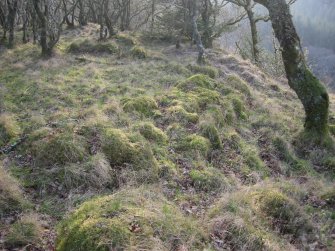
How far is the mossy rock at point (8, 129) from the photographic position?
8.64 metres

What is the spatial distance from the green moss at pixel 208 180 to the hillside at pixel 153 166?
27 millimetres

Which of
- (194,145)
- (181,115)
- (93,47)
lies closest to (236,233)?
(194,145)

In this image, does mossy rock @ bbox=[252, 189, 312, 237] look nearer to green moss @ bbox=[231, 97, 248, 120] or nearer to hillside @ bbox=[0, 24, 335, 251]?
hillside @ bbox=[0, 24, 335, 251]

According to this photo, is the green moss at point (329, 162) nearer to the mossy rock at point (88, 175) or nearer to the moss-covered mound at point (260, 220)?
the moss-covered mound at point (260, 220)

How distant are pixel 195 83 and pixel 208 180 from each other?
230 inches

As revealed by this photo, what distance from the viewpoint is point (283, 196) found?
6.69 meters

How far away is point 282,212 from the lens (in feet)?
21.3

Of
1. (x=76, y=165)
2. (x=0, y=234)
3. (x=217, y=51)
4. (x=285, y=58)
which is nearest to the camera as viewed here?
(x=0, y=234)

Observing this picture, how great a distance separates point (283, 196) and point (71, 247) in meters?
3.74

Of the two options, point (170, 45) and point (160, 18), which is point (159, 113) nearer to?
point (170, 45)

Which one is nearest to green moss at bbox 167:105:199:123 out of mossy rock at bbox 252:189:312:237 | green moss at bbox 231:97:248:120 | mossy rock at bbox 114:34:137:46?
green moss at bbox 231:97:248:120

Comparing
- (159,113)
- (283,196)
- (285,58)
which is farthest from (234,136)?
(283,196)

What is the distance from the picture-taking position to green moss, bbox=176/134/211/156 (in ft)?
29.1

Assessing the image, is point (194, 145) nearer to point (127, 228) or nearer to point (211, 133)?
point (211, 133)
